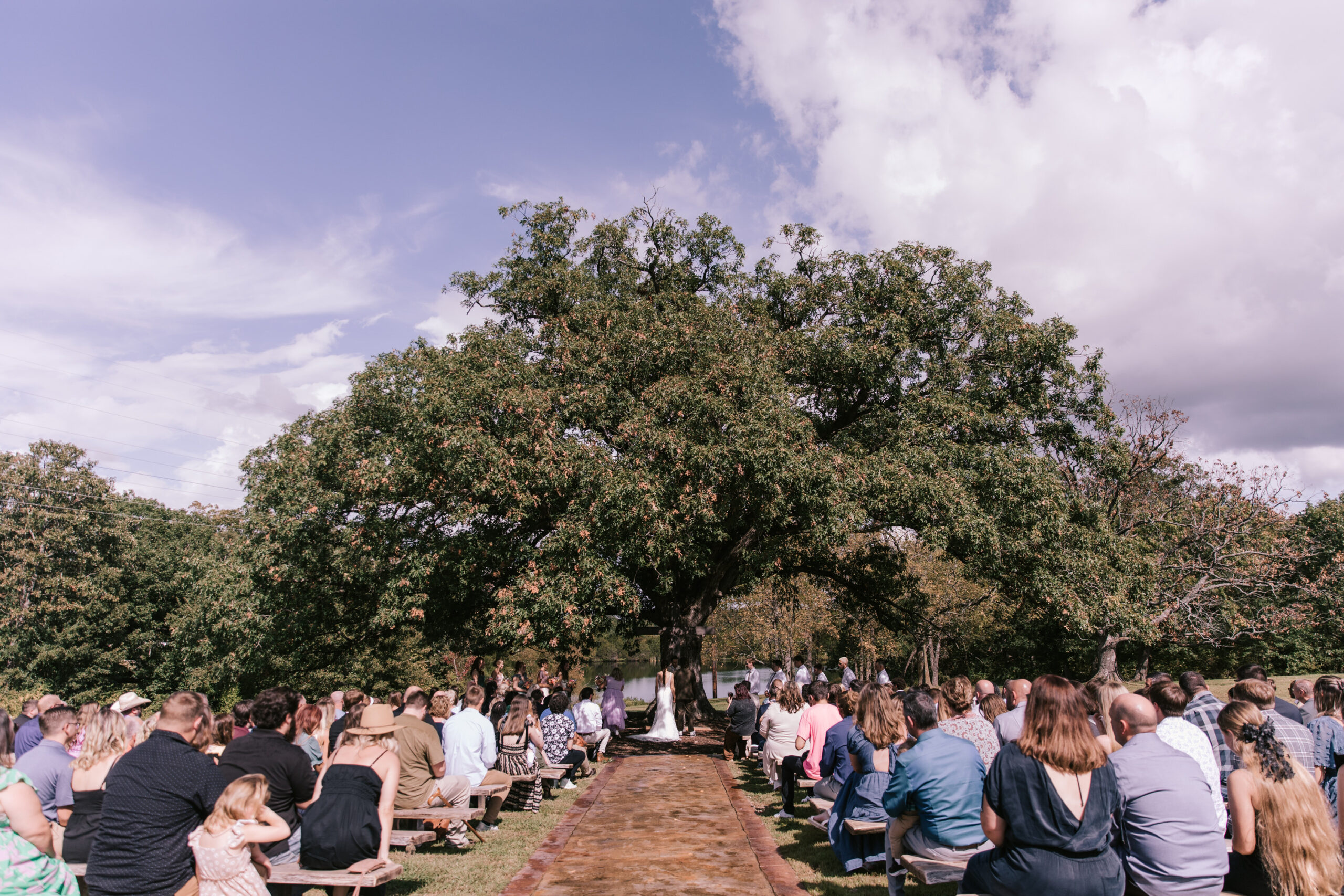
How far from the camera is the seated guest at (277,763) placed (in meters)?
5.54

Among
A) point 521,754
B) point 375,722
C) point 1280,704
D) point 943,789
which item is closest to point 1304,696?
point 1280,704

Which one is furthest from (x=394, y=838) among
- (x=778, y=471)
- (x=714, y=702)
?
(x=714, y=702)

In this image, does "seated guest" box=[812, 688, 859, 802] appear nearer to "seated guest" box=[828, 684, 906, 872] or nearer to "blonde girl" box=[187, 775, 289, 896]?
"seated guest" box=[828, 684, 906, 872]

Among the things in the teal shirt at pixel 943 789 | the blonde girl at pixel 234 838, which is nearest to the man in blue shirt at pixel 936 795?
the teal shirt at pixel 943 789

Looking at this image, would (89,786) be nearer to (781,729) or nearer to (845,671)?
(781,729)

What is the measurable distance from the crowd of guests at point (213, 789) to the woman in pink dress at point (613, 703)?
7642mm

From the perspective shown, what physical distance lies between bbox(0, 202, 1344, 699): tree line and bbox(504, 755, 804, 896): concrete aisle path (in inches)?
169

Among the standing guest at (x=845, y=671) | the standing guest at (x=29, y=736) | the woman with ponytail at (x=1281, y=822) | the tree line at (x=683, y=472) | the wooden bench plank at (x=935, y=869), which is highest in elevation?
the tree line at (x=683, y=472)

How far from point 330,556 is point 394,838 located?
36.9ft

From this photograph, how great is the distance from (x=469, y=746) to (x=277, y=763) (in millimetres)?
3651

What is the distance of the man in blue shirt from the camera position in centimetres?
559

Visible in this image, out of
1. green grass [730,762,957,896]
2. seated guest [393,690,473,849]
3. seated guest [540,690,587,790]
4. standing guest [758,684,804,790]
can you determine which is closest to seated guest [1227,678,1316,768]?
green grass [730,762,957,896]

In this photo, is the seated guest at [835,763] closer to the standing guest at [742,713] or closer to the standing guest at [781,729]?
the standing guest at [781,729]

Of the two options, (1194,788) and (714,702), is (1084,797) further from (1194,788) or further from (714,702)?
(714,702)
